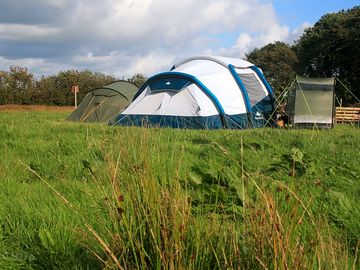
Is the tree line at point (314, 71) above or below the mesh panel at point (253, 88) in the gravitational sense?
above

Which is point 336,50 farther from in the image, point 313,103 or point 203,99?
point 203,99

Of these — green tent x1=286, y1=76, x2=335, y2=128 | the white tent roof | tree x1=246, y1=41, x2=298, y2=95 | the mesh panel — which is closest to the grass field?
the mesh panel

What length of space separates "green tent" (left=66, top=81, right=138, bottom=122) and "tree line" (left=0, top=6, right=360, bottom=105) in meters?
21.1

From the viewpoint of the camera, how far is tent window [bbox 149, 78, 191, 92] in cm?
1382

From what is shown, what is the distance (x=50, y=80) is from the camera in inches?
1619

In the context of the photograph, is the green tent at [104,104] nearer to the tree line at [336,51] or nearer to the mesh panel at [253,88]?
the mesh panel at [253,88]

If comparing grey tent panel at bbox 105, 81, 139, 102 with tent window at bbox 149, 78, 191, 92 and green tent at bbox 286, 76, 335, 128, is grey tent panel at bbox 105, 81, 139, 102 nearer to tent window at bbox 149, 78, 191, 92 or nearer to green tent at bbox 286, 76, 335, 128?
tent window at bbox 149, 78, 191, 92

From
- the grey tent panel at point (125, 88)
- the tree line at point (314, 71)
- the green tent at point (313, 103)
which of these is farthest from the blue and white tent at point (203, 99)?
the tree line at point (314, 71)

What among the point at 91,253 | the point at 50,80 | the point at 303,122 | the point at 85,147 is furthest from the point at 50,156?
the point at 50,80

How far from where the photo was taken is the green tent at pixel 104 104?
1641 cm

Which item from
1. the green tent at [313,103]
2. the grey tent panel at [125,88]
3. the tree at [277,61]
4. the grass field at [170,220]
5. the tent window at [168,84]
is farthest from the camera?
the tree at [277,61]

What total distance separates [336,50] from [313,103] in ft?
83.8

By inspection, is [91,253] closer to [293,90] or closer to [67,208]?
[67,208]

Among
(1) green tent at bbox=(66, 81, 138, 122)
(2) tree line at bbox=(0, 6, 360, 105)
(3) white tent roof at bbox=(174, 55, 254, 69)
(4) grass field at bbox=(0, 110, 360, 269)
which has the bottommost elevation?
(4) grass field at bbox=(0, 110, 360, 269)
